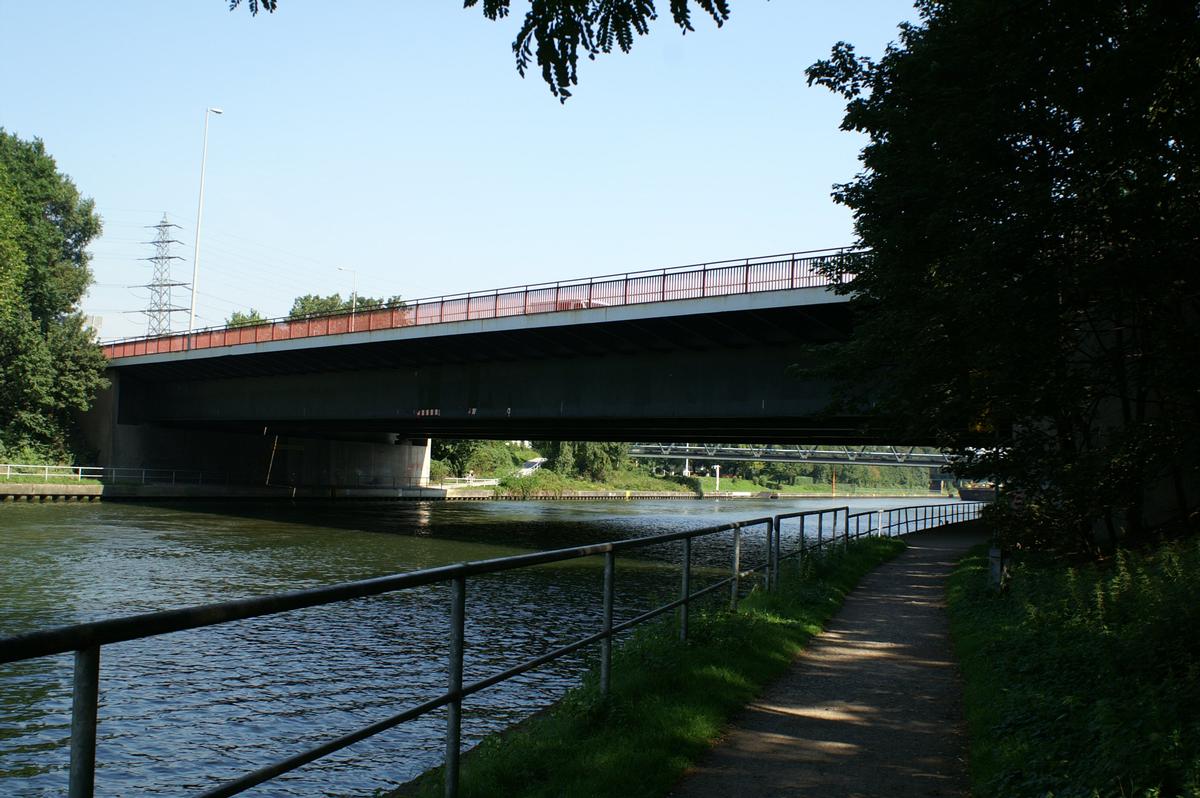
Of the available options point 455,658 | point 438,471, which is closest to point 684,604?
point 455,658

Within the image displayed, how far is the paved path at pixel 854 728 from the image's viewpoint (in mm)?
5727

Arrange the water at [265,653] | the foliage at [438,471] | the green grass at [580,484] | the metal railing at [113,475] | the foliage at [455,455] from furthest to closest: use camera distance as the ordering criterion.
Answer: the foliage at [455,455]
the green grass at [580,484]
the foliage at [438,471]
the metal railing at [113,475]
the water at [265,653]

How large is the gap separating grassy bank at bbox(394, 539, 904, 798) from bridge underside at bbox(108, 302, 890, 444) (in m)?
9.97

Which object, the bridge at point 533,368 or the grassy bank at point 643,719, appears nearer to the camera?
the grassy bank at point 643,719

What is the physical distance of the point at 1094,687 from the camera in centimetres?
678

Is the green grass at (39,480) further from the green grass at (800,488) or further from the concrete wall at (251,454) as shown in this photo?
the green grass at (800,488)

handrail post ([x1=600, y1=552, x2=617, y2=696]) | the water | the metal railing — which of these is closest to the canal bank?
the metal railing

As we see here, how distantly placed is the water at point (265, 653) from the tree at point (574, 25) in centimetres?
363

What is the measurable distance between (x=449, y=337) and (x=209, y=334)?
16162 mm

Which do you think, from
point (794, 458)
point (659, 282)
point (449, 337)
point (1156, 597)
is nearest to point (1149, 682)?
point (1156, 597)

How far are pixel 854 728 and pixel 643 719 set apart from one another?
1.69 meters

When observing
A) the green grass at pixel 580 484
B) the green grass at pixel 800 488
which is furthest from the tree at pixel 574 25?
the green grass at pixel 800 488

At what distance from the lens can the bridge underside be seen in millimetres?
27359

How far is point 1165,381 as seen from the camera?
31.3ft
